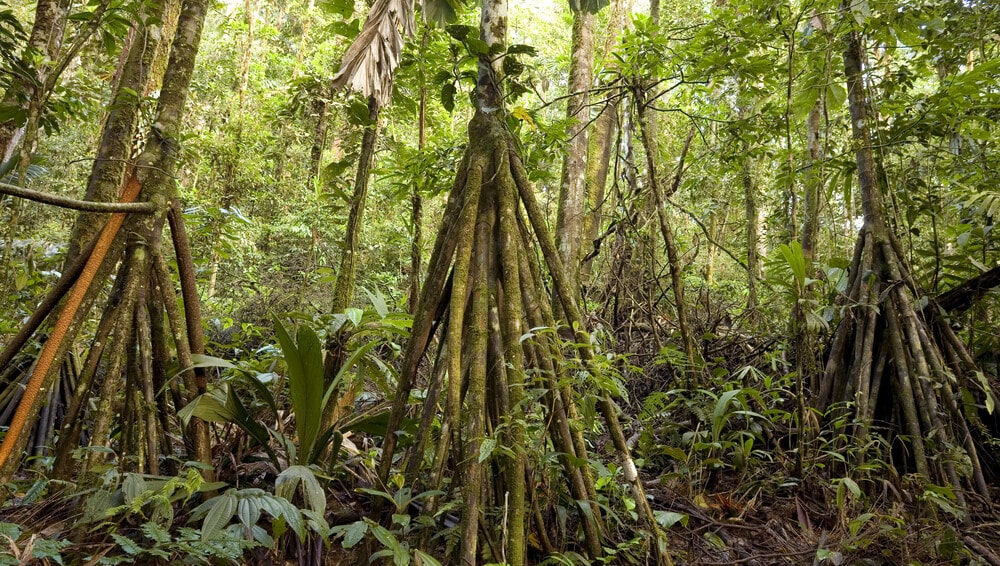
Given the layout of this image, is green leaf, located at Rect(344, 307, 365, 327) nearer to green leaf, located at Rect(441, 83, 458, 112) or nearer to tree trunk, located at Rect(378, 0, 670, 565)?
tree trunk, located at Rect(378, 0, 670, 565)

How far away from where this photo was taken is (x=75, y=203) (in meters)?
2.54

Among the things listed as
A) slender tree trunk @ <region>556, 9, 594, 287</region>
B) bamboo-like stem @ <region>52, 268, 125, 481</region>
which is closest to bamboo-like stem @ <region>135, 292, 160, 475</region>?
bamboo-like stem @ <region>52, 268, 125, 481</region>

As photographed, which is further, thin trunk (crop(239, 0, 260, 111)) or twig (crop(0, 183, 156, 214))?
thin trunk (crop(239, 0, 260, 111))

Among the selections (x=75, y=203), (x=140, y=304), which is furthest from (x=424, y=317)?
(x=75, y=203)

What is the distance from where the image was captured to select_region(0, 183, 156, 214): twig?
235cm

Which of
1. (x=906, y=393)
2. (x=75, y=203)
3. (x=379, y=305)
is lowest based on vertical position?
(x=906, y=393)

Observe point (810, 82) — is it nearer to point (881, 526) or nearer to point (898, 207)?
point (898, 207)

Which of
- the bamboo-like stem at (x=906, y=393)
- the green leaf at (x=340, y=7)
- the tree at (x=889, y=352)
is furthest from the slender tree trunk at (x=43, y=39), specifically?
the bamboo-like stem at (x=906, y=393)

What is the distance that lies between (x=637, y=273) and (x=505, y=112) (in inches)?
126

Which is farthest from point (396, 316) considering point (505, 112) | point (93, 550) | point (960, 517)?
point (960, 517)

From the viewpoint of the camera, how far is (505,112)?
125 inches

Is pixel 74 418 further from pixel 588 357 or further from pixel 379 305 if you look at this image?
pixel 588 357

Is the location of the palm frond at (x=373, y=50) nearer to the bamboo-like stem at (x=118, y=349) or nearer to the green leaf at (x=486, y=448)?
the bamboo-like stem at (x=118, y=349)

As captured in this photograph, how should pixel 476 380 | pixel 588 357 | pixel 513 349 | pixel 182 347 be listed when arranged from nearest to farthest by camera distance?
1. pixel 476 380
2. pixel 513 349
3. pixel 588 357
4. pixel 182 347
